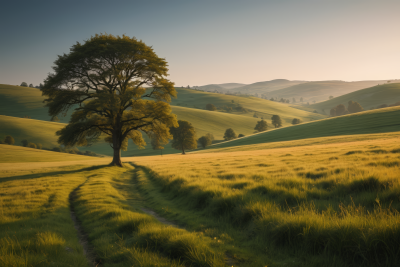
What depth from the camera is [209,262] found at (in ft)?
14.5

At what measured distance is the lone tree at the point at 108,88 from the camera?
82.5ft

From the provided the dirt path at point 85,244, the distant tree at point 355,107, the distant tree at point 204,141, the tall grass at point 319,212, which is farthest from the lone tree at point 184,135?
the distant tree at point 355,107

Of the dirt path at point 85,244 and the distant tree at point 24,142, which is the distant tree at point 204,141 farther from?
the dirt path at point 85,244

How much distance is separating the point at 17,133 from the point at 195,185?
12685 centimetres

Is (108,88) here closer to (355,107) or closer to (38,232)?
(38,232)

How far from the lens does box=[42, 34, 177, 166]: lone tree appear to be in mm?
25141

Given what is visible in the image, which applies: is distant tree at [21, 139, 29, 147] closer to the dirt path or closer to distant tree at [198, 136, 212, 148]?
distant tree at [198, 136, 212, 148]

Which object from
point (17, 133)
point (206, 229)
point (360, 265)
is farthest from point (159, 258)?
point (17, 133)

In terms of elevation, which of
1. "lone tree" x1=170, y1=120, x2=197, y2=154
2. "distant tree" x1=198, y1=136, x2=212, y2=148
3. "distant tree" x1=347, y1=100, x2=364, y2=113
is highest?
"distant tree" x1=347, y1=100, x2=364, y2=113

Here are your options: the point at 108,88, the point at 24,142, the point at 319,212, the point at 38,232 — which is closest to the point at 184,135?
the point at 108,88

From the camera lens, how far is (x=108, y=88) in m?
28.3

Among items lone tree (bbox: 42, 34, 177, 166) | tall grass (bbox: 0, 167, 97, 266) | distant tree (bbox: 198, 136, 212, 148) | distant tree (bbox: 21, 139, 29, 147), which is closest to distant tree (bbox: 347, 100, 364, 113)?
distant tree (bbox: 198, 136, 212, 148)

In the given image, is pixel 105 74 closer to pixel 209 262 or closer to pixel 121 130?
pixel 121 130

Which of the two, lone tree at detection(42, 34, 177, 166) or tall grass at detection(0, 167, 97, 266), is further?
lone tree at detection(42, 34, 177, 166)
